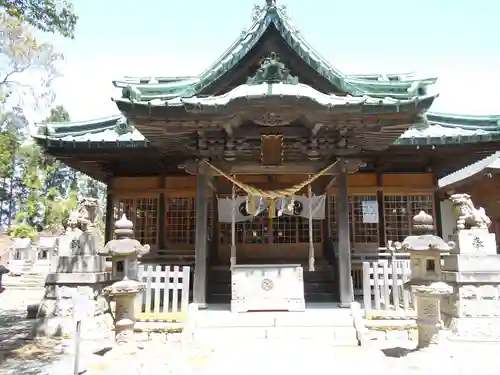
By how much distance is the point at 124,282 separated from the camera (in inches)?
312

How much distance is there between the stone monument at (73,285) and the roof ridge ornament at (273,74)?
5892 mm

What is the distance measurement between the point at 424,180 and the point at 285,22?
752 centimetres

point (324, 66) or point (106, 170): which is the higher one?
point (324, 66)

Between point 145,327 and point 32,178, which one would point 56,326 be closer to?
point 145,327

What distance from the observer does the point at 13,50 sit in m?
12.3

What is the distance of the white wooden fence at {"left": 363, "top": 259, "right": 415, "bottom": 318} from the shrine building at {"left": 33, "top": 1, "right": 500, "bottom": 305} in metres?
0.79

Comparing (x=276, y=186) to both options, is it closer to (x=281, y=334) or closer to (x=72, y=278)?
(x=281, y=334)

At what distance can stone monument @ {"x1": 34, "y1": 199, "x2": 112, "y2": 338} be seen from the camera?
958cm

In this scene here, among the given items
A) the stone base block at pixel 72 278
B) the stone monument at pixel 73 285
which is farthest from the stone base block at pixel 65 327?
the stone base block at pixel 72 278

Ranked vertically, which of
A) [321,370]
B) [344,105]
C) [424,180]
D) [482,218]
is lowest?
[321,370]

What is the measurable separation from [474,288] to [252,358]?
5.52 meters

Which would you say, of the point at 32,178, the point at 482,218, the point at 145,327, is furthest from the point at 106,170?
the point at 32,178

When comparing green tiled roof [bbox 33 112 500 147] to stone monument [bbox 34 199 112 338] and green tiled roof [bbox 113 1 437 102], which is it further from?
stone monument [bbox 34 199 112 338]

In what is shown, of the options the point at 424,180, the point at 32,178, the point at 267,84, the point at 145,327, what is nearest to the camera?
the point at 145,327
